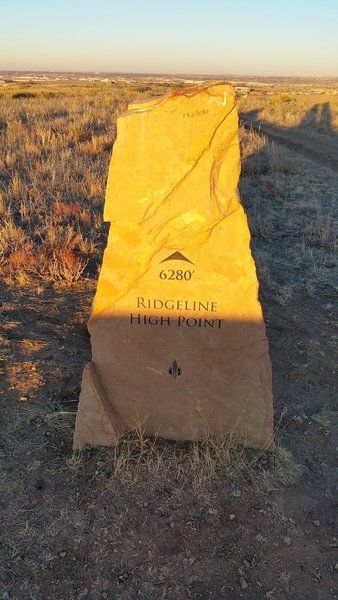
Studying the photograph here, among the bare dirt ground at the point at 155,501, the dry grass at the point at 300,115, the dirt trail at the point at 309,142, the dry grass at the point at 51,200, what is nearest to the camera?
the bare dirt ground at the point at 155,501

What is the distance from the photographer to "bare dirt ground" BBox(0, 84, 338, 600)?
2303 millimetres

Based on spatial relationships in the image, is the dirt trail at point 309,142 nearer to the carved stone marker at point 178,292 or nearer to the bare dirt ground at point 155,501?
the bare dirt ground at point 155,501

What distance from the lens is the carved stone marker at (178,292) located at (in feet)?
7.80

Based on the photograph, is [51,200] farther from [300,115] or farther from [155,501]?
[300,115]

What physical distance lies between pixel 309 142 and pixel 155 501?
583 inches

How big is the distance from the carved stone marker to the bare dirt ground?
8.8 inches

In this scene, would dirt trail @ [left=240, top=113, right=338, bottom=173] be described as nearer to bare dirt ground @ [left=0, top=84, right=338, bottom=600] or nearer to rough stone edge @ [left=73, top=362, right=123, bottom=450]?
bare dirt ground @ [left=0, top=84, right=338, bottom=600]

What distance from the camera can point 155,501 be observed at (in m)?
2.65

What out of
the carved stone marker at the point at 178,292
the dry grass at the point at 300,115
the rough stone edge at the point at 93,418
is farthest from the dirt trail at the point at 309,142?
the rough stone edge at the point at 93,418

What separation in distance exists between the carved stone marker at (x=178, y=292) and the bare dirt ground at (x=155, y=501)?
224 millimetres

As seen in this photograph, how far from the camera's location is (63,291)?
4824 mm

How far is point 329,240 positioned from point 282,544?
4914mm

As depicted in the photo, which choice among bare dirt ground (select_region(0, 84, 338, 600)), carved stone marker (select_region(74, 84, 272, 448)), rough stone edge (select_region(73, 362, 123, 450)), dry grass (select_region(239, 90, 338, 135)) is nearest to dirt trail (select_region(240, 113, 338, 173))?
dry grass (select_region(239, 90, 338, 135))

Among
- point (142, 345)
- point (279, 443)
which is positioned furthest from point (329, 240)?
point (142, 345)
